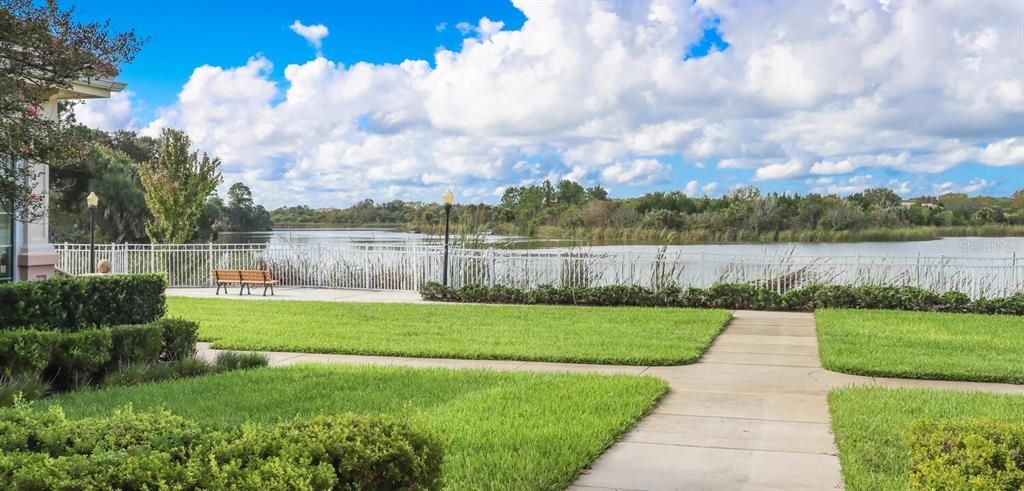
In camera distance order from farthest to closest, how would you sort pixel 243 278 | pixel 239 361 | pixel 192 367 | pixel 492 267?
1. pixel 243 278
2. pixel 492 267
3. pixel 239 361
4. pixel 192 367

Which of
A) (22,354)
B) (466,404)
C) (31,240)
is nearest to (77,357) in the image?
(22,354)

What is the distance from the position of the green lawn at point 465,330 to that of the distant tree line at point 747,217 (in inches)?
295

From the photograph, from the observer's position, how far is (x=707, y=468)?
5621 mm

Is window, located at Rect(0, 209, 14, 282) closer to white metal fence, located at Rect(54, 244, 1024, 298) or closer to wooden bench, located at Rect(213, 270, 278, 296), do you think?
wooden bench, located at Rect(213, 270, 278, 296)

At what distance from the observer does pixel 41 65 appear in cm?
807

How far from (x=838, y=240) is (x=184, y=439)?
28.0 meters

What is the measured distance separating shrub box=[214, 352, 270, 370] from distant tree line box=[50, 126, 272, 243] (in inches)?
102

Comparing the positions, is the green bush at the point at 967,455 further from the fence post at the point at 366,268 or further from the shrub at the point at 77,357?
the fence post at the point at 366,268

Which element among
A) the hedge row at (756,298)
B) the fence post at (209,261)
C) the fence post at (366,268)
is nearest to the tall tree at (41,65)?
the hedge row at (756,298)

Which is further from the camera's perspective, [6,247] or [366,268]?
[366,268]

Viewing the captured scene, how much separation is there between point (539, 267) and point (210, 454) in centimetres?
1604

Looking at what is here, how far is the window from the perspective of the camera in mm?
14719

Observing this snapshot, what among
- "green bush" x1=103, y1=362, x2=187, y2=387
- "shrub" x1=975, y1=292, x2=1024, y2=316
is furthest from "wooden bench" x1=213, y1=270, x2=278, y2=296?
"shrub" x1=975, y1=292, x2=1024, y2=316

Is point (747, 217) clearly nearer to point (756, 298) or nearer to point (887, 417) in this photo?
point (756, 298)
